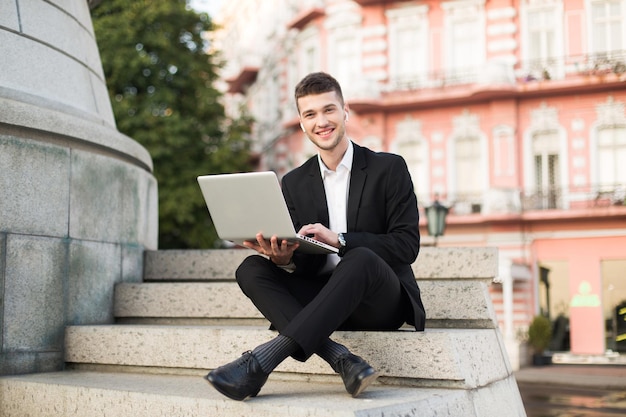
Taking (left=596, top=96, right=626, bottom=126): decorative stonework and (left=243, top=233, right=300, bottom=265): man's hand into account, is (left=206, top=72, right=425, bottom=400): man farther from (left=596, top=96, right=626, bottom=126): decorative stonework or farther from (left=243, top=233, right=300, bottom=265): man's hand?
(left=596, top=96, right=626, bottom=126): decorative stonework

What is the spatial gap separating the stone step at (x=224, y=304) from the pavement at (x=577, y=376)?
10123 mm

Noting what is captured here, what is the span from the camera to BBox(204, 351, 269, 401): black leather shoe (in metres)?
3.31

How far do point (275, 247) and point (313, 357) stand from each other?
26.3 inches

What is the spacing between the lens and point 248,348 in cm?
416

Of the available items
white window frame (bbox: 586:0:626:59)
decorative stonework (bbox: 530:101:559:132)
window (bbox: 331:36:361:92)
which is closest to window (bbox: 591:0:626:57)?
white window frame (bbox: 586:0:626:59)

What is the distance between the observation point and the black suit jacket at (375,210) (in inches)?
153

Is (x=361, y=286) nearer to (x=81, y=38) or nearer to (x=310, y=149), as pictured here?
(x=81, y=38)

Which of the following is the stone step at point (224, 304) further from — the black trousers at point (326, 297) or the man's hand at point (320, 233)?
the man's hand at point (320, 233)

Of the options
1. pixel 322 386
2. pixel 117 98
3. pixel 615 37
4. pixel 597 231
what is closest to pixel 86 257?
pixel 322 386

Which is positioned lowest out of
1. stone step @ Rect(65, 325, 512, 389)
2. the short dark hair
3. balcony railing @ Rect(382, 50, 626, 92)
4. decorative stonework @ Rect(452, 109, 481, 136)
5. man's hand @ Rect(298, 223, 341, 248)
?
stone step @ Rect(65, 325, 512, 389)

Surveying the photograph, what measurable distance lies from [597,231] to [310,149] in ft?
32.1

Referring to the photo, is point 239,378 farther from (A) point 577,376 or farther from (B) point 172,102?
(B) point 172,102

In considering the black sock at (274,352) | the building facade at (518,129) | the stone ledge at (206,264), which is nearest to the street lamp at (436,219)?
the building facade at (518,129)

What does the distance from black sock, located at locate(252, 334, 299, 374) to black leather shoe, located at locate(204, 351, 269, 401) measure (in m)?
0.02
